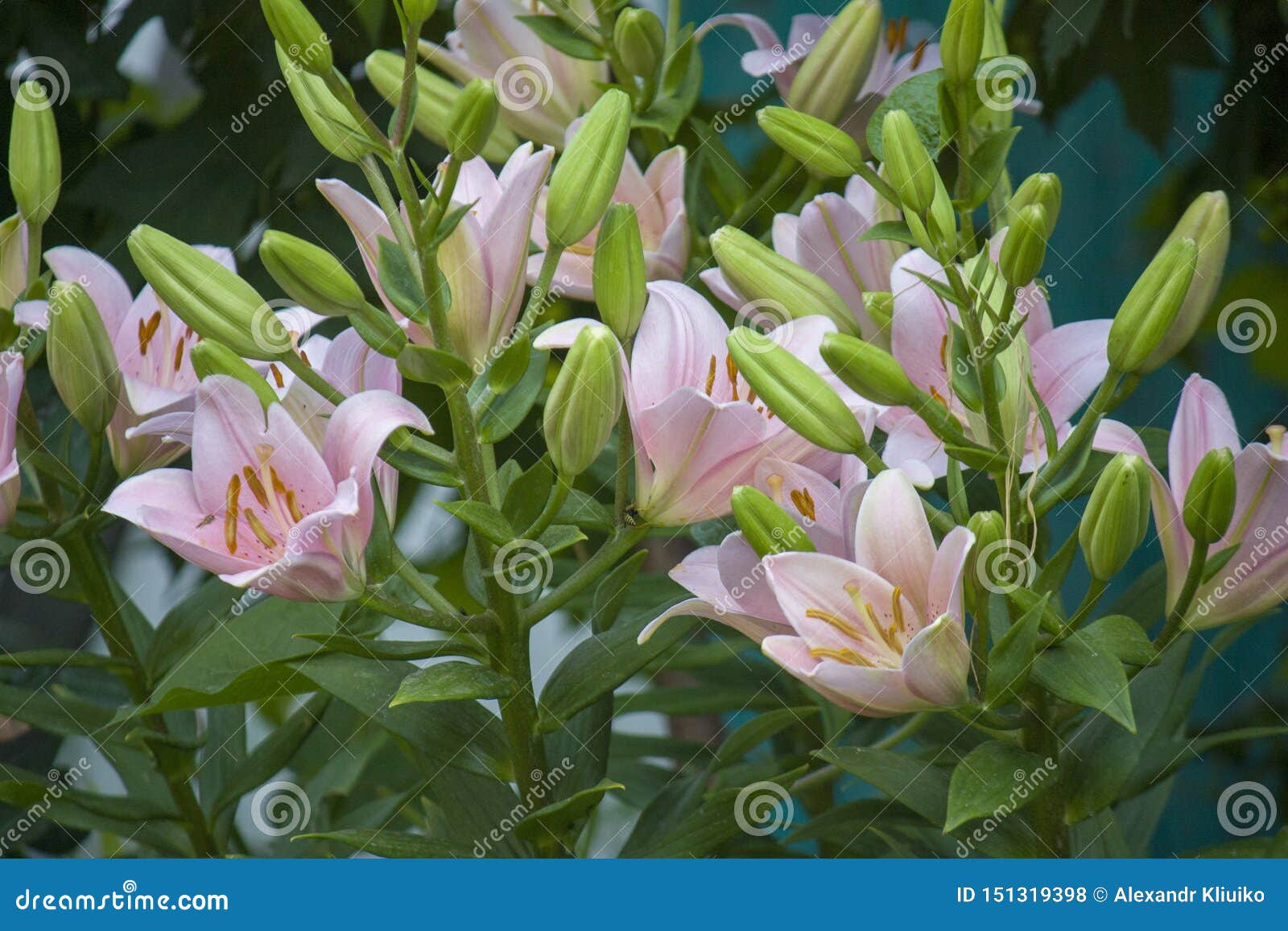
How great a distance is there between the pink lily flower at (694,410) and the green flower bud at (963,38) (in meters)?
0.08

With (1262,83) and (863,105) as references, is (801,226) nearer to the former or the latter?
(863,105)

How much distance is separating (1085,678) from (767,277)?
0.14m

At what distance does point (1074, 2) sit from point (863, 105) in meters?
0.10

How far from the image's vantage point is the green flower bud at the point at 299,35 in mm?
325

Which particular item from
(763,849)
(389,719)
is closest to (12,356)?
(389,719)

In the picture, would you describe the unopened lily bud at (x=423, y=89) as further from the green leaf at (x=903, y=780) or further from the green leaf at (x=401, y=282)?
the green leaf at (x=903, y=780)

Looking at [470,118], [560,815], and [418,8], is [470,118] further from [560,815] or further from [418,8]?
[560,815]

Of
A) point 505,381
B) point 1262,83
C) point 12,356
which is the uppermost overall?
point 1262,83

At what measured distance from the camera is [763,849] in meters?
0.45

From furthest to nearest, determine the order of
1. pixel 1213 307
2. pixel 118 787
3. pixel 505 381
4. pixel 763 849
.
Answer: pixel 118 787
pixel 1213 307
pixel 763 849
pixel 505 381

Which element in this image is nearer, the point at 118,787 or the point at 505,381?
the point at 505,381

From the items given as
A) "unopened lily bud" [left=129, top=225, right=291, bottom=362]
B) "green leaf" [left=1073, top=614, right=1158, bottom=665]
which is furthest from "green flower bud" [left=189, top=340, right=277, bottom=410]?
"green leaf" [left=1073, top=614, right=1158, bottom=665]

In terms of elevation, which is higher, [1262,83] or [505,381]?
[1262,83]

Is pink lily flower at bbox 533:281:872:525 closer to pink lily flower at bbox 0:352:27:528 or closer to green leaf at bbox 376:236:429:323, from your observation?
green leaf at bbox 376:236:429:323
